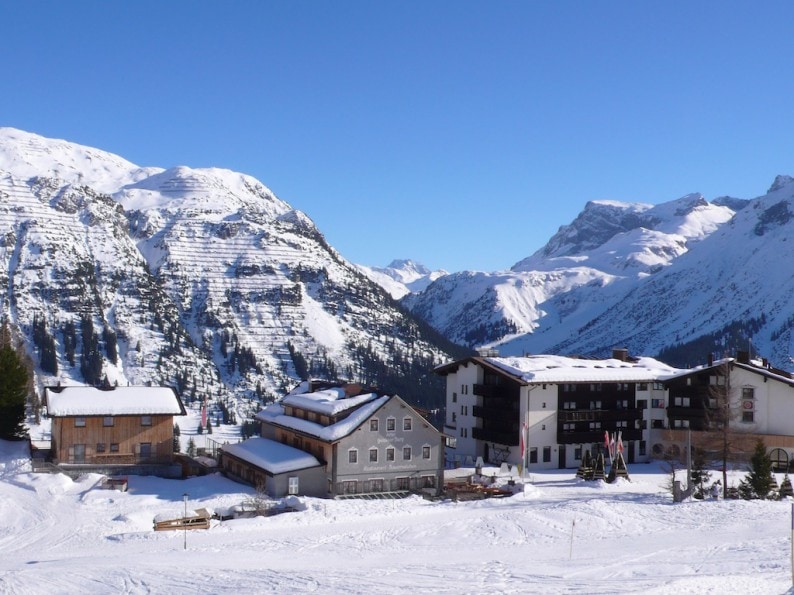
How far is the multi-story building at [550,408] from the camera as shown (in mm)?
88000

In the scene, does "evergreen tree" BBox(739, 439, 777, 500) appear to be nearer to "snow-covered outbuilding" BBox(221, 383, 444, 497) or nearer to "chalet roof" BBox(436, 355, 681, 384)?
"chalet roof" BBox(436, 355, 681, 384)

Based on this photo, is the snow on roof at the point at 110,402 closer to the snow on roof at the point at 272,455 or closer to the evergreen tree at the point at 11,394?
the evergreen tree at the point at 11,394

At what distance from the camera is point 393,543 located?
51.7 m

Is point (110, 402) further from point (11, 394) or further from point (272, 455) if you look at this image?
point (272, 455)

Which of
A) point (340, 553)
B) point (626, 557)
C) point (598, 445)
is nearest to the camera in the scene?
point (626, 557)

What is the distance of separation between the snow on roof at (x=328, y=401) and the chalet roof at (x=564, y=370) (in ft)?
61.5

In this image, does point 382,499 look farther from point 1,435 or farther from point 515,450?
point 1,435

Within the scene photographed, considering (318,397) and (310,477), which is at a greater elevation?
(318,397)

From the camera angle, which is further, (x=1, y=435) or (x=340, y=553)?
(x=1, y=435)

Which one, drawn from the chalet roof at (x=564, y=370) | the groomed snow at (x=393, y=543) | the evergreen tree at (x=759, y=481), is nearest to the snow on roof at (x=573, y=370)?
the chalet roof at (x=564, y=370)

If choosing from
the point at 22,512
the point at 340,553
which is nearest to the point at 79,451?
the point at 22,512

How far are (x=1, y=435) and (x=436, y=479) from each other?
42907mm

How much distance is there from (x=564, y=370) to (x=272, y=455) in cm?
3384

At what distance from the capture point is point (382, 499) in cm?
7075
